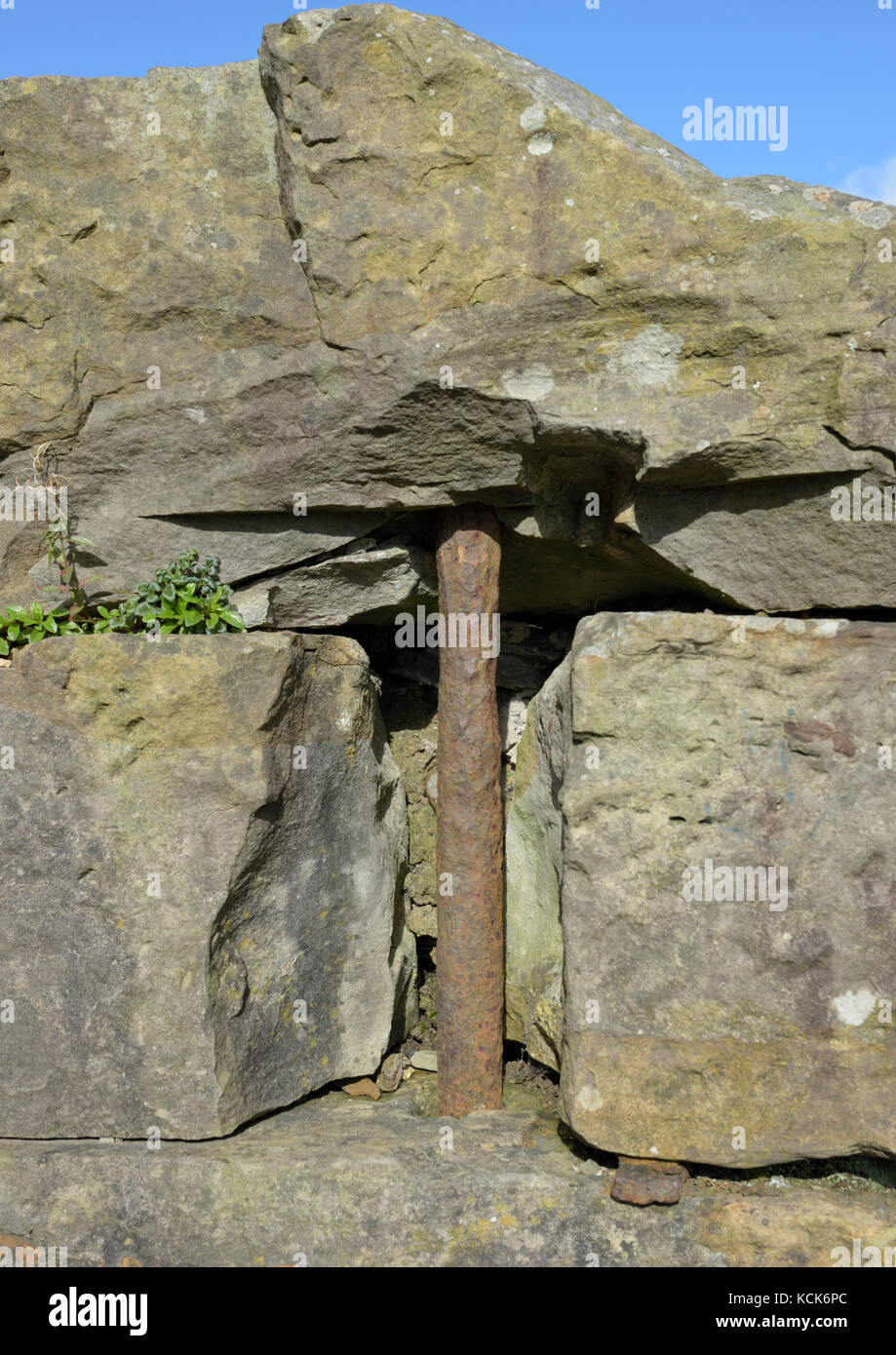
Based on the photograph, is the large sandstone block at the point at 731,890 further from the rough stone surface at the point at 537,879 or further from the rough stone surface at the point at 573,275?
the rough stone surface at the point at 573,275

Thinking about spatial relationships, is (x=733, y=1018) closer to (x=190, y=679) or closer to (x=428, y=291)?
(x=190, y=679)

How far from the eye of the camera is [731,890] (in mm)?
2684

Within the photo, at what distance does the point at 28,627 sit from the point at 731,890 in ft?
7.18

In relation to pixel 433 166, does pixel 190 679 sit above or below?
below

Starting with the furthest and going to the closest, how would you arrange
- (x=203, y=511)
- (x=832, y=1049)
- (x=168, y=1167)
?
(x=203, y=511)
(x=168, y=1167)
(x=832, y=1049)

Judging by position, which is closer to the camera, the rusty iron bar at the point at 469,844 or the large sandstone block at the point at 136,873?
the large sandstone block at the point at 136,873

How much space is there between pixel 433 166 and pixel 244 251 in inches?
24.2

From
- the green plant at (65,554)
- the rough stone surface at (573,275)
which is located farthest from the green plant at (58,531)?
the rough stone surface at (573,275)

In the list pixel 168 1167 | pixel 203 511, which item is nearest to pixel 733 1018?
pixel 168 1167

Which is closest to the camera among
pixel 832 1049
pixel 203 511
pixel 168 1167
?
pixel 832 1049

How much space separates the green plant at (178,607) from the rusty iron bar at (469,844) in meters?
0.70

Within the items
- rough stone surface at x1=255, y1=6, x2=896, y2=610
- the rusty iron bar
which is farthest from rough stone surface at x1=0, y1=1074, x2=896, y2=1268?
rough stone surface at x1=255, y1=6, x2=896, y2=610

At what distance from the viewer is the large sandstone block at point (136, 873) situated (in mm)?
2844

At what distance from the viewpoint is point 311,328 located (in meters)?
2.95
